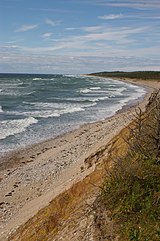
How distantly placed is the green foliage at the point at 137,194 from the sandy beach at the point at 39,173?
4.11 m

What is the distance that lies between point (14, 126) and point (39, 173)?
12.8 meters

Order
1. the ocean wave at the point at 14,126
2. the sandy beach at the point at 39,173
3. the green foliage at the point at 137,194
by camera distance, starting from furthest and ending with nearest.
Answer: the ocean wave at the point at 14,126
the sandy beach at the point at 39,173
the green foliage at the point at 137,194

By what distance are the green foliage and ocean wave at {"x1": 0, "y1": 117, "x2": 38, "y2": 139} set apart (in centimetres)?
1781

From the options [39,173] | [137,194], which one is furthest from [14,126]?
[137,194]

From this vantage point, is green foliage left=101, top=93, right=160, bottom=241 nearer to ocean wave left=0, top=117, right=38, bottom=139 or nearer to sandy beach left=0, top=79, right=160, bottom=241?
sandy beach left=0, top=79, right=160, bottom=241

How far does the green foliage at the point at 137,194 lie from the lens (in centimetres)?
598

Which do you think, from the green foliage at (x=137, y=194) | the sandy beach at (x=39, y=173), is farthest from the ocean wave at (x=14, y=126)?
the green foliage at (x=137, y=194)

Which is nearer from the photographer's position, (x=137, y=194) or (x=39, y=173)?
(x=137, y=194)

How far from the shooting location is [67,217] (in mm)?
7688

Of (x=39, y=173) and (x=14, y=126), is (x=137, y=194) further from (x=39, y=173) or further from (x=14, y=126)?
(x=14, y=126)

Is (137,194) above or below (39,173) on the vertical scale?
above

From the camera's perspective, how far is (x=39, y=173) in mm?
16469

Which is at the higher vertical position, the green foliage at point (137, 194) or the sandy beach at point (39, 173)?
the green foliage at point (137, 194)

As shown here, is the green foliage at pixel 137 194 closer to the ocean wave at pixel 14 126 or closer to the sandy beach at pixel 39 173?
the sandy beach at pixel 39 173
